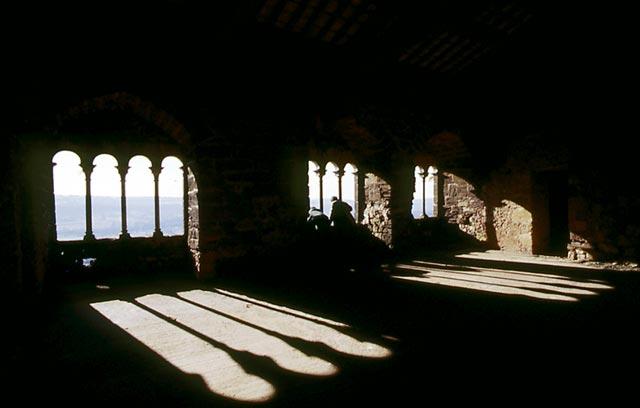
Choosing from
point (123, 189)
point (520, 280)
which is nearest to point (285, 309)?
point (520, 280)

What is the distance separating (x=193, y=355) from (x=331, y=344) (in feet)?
3.04

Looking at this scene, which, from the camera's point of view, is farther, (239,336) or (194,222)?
(194,222)

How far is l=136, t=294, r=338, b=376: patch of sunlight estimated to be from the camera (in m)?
2.16

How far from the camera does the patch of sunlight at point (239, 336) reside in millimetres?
2158

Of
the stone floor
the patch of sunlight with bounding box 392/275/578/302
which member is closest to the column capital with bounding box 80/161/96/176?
the stone floor

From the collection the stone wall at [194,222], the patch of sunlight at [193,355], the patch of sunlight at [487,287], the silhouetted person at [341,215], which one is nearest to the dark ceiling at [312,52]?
the stone wall at [194,222]

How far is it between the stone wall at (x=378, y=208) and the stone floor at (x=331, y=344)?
280 cm

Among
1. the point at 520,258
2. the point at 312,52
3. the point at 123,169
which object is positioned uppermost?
the point at 312,52

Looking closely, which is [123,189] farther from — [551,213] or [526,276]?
[551,213]

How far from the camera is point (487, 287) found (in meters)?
4.17

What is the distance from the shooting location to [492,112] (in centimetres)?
736

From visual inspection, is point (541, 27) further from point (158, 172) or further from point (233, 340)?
point (158, 172)

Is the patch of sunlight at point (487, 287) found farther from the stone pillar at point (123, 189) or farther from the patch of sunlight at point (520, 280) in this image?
the stone pillar at point (123, 189)

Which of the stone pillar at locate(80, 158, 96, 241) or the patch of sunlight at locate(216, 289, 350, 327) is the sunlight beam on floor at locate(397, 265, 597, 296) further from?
the stone pillar at locate(80, 158, 96, 241)
